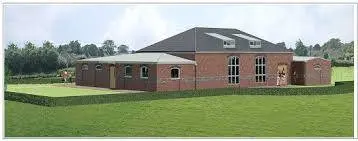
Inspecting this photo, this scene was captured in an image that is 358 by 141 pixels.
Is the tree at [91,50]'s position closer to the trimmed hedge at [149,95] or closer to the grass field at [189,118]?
the trimmed hedge at [149,95]

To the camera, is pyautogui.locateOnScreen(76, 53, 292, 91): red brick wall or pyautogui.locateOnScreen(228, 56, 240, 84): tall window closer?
pyautogui.locateOnScreen(76, 53, 292, 91): red brick wall

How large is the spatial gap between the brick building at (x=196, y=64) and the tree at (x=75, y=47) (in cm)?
80

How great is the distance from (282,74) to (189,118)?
1948 cm

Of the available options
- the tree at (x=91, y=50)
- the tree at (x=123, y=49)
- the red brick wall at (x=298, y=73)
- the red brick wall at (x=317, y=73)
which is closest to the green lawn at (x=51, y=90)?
the tree at (x=91, y=50)

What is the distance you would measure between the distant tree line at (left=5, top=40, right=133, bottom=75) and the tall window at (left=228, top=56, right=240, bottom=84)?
23.9ft

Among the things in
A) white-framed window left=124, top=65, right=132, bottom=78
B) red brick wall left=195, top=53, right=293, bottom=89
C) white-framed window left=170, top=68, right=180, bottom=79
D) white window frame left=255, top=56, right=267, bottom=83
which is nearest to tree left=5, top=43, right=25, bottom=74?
white-framed window left=124, top=65, right=132, bottom=78

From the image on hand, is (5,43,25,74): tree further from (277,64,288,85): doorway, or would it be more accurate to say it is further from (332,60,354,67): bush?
(332,60,354,67): bush

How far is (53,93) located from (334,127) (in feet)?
53.6

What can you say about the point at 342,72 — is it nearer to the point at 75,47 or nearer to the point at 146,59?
the point at 146,59

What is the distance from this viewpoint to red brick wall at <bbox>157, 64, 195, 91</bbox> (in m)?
31.3

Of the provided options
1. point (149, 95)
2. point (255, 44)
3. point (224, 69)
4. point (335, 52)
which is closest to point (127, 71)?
point (224, 69)

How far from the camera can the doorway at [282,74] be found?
38334 mm

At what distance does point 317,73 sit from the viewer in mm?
39094

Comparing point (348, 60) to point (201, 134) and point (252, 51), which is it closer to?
Result: point (252, 51)
